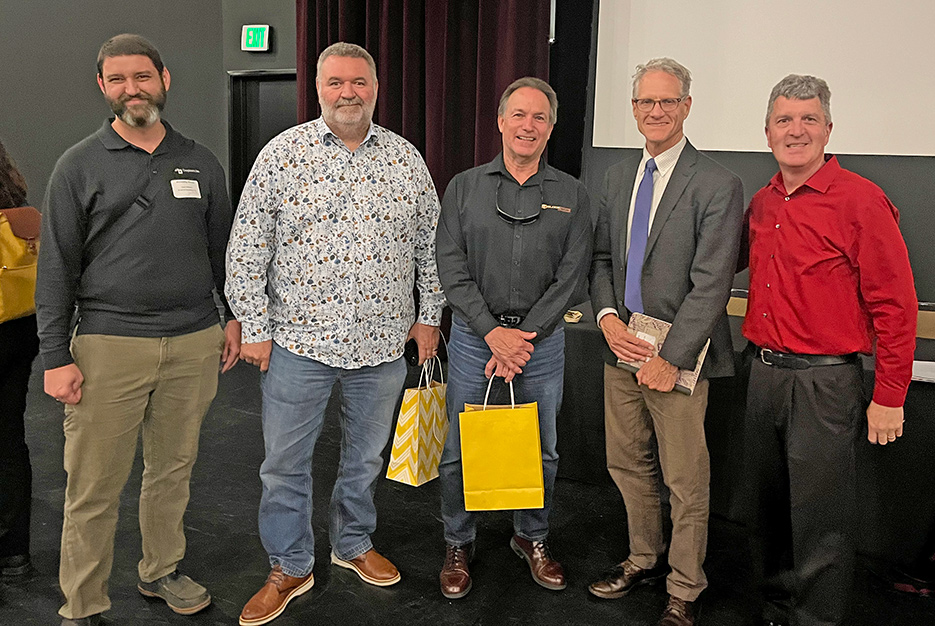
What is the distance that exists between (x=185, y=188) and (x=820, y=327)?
178 centimetres

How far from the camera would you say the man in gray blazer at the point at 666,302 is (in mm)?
2119

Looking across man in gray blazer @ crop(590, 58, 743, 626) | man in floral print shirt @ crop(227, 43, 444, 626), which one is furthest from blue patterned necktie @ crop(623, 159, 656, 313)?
man in floral print shirt @ crop(227, 43, 444, 626)

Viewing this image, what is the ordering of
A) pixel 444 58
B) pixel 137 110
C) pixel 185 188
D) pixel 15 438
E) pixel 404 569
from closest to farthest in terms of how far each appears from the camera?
pixel 137 110, pixel 185 188, pixel 15 438, pixel 404 569, pixel 444 58

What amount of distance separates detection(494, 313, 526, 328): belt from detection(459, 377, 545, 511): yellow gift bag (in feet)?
0.67

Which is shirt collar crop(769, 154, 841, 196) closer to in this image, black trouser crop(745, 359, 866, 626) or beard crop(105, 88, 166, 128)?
black trouser crop(745, 359, 866, 626)

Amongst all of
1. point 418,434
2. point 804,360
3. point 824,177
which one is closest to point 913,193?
point 824,177

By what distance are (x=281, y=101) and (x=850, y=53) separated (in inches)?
171

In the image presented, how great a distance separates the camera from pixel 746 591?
2525 mm

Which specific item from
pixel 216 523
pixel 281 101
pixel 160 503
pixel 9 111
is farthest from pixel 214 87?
pixel 160 503

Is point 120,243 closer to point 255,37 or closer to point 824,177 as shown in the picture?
point 824,177

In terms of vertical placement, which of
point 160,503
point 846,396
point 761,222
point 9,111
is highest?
point 9,111

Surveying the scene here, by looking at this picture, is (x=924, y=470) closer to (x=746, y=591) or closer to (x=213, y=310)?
(x=746, y=591)

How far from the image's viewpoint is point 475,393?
2402 millimetres

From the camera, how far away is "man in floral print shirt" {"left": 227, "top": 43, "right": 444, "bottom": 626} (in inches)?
84.2
